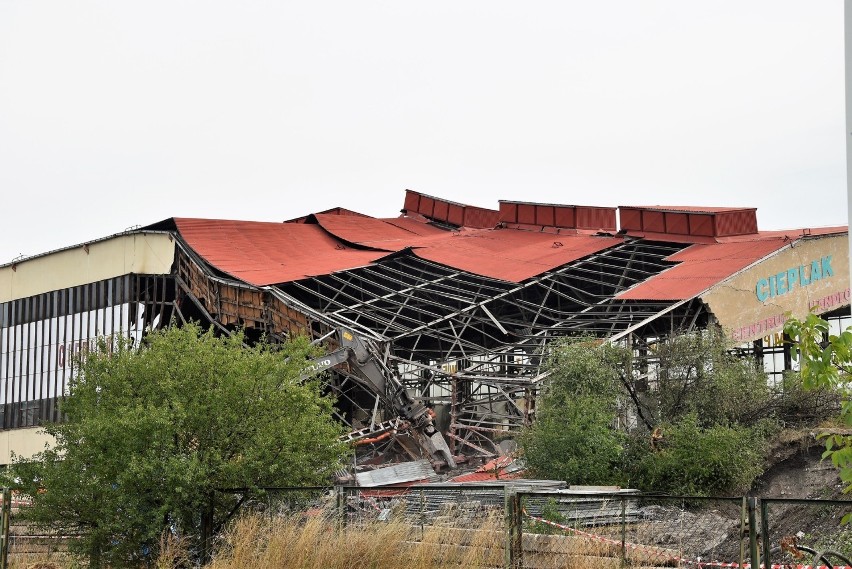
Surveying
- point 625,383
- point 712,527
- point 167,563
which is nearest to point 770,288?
point 625,383

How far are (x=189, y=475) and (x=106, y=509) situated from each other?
1.44m

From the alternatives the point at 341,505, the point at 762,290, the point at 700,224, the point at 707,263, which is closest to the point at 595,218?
the point at 700,224

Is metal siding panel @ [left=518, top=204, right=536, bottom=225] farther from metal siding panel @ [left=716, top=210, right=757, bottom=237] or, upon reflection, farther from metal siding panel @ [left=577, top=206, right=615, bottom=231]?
metal siding panel @ [left=716, top=210, right=757, bottom=237]

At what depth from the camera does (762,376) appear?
1155 inches

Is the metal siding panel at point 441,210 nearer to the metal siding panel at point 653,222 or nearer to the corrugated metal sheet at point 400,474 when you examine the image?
the metal siding panel at point 653,222

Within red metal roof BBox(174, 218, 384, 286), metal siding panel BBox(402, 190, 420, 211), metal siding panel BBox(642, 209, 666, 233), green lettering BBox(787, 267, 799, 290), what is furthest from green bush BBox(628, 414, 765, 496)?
metal siding panel BBox(402, 190, 420, 211)

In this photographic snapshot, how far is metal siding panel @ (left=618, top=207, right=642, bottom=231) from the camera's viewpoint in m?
46.2

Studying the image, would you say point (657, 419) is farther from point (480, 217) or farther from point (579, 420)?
point (480, 217)

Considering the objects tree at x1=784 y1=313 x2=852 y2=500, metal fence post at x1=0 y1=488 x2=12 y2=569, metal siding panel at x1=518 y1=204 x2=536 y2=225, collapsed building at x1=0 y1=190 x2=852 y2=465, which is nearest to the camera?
tree at x1=784 y1=313 x2=852 y2=500

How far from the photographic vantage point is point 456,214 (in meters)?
55.2

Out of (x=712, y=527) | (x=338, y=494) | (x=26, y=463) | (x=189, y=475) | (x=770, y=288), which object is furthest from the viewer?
(x=770, y=288)

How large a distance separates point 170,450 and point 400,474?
14176 millimetres

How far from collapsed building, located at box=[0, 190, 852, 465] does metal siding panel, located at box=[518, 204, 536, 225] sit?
0.07 m

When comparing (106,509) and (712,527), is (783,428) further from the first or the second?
(106,509)
